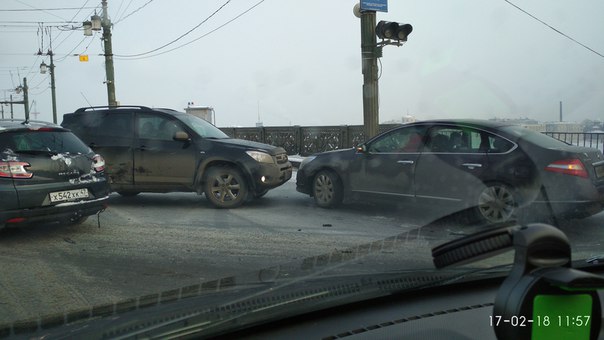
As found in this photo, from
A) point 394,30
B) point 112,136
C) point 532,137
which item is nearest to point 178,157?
point 112,136

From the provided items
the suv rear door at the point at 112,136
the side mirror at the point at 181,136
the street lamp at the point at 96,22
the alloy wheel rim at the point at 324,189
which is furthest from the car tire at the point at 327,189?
the street lamp at the point at 96,22

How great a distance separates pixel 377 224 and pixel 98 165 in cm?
386

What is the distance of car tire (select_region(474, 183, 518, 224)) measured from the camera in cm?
626

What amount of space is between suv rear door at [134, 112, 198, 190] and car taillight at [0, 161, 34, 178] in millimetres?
2700

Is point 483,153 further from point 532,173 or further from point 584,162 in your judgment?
point 584,162

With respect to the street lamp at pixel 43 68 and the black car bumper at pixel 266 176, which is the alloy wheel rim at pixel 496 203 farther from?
the street lamp at pixel 43 68

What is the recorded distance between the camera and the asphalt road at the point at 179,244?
4.39 metres

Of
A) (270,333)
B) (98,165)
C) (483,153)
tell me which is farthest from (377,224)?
(270,333)

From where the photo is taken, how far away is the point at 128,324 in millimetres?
2242

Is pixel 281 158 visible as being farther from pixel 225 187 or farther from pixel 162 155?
pixel 162 155

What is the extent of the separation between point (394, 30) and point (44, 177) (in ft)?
22.3

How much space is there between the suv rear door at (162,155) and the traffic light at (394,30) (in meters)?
4.32

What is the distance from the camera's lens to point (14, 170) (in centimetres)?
581

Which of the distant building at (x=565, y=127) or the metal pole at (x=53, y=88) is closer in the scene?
the distant building at (x=565, y=127)
